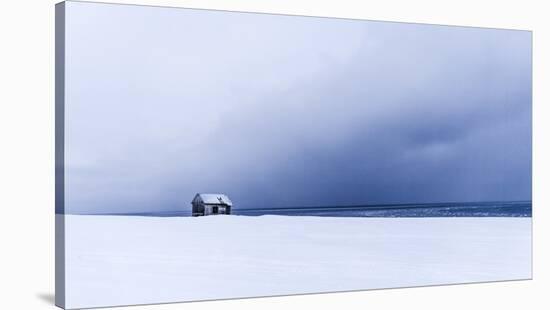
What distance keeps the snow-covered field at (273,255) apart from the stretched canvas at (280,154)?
2cm

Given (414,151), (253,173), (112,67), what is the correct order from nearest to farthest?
(112,67) < (253,173) < (414,151)

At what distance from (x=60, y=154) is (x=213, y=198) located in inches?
71.0

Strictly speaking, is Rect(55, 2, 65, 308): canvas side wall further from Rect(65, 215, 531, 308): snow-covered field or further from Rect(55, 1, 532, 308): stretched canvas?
Rect(65, 215, 531, 308): snow-covered field

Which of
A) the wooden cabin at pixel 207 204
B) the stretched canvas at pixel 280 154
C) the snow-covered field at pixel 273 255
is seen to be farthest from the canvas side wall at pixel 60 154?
the wooden cabin at pixel 207 204

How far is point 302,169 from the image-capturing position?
1300 cm

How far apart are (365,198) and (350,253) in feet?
2.38

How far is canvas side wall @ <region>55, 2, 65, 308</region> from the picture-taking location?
38.1ft

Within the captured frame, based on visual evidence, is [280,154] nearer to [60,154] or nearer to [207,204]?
[207,204]

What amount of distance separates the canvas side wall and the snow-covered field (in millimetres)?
135

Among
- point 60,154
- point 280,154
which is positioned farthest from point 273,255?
point 60,154

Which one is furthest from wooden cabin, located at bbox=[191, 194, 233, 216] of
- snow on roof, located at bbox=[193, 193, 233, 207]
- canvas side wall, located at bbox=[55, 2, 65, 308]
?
canvas side wall, located at bbox=[55, 2, 65, 308]

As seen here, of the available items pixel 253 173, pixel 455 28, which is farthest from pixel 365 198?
pixel 455 28

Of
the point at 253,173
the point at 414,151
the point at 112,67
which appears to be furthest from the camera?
the point at 414,151

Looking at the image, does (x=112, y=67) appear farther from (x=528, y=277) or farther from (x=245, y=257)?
(x=528, y=277)
